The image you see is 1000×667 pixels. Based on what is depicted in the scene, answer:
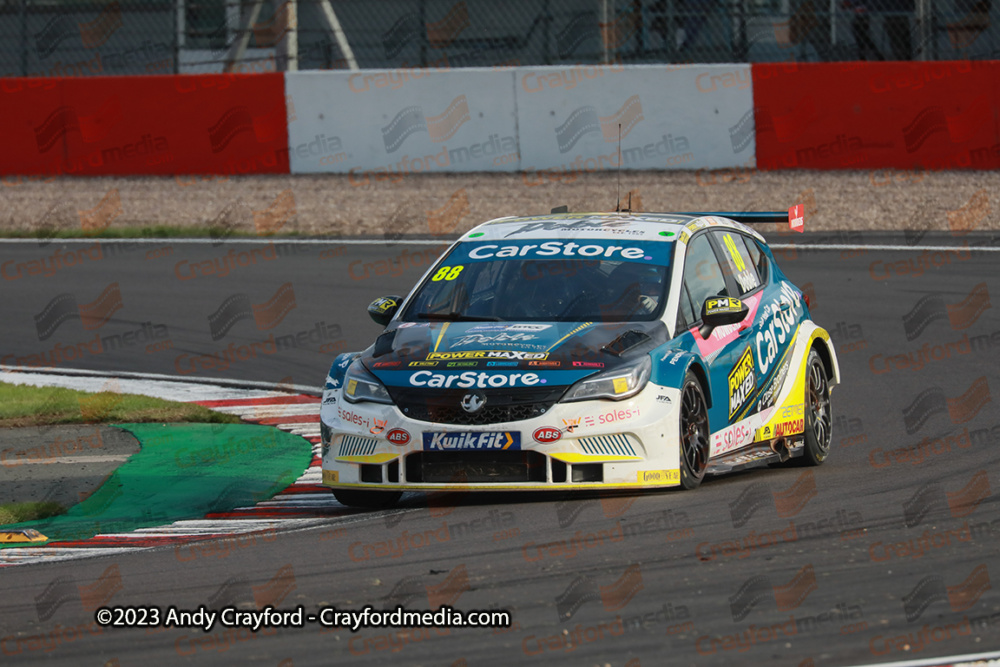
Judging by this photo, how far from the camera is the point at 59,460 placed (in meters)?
9.88

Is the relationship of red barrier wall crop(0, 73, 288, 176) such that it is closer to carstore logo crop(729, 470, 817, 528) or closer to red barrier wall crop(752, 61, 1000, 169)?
red barrier wall crop(752, 61, 1000, 169)

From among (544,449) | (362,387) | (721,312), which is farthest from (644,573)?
(721,312)

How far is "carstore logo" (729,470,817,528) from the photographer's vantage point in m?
7.25

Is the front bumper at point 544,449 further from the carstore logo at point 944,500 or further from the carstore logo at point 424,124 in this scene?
the carstore logo at point 424,124

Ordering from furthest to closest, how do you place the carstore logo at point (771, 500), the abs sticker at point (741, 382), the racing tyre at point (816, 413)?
the racing tyre at point (816, 413) < the abs sticker at point (741, 382) < the carstore logo at point (771, 500)

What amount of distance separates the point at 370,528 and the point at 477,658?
90.7 inches

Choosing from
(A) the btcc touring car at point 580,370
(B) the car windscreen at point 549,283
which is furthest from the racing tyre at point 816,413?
(B) the car windscreen at point 549,283

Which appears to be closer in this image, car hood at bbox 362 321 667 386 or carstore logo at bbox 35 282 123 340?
car hood at bbox 362 321 667 386

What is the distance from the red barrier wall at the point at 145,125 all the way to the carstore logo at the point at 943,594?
15.4 meters

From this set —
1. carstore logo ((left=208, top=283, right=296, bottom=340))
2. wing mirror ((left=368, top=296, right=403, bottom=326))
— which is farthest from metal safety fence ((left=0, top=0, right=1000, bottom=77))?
wing mirror ((left=368, top=296, right=403, bottom=326))

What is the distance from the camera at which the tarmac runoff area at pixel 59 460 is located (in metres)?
8.89

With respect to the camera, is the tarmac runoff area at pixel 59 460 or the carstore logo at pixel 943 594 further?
the tarmac runoff area at pixel 59 460

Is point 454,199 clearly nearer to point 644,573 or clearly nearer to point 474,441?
point 474,441

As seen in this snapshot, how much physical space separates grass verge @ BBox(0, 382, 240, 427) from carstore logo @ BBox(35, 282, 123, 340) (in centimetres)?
268
